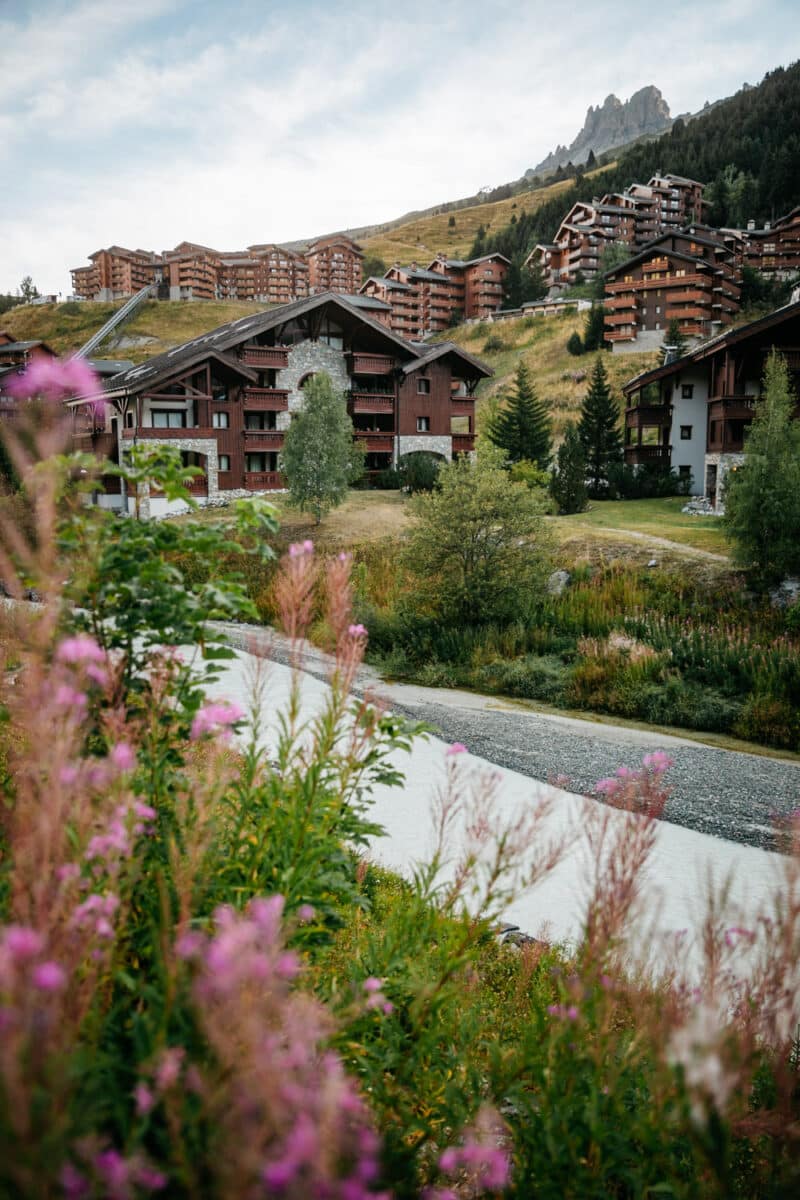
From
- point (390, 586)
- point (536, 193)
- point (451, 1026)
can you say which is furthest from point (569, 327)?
point (536, 193)

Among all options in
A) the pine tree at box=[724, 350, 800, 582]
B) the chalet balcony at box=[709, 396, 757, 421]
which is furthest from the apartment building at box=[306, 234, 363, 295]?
the pine tree at box=[724, 350, 800, 582]

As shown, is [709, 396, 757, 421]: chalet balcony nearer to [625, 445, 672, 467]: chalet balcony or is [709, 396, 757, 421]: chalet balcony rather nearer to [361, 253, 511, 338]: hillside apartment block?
[625, 445, 672, 467]: chalet balcony

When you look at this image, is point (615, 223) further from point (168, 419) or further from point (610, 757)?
point (610, 757)

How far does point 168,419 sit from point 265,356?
18.1 ft

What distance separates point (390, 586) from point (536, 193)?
599 ft

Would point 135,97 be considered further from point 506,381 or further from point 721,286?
point 721,286

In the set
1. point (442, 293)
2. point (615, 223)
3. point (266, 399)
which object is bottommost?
point (266, 399)

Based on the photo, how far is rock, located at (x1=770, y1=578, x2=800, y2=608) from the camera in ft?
55.9

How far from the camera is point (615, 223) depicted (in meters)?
97.5

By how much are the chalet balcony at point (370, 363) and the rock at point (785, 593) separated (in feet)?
87.2

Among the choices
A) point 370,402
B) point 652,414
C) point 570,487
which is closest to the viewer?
point 570,487

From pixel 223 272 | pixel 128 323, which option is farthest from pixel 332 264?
pixel 128 323

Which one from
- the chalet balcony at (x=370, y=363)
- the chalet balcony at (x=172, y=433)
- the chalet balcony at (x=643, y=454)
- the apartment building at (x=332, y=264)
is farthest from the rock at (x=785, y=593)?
the apartment building at (x=332, y=264)

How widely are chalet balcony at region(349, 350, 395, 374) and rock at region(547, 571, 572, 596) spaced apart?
22765 millimetres
